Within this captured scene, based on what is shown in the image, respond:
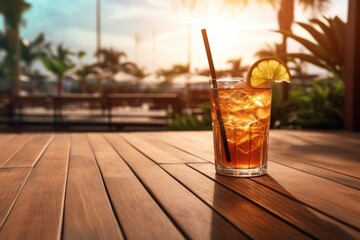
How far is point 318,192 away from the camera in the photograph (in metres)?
1.24

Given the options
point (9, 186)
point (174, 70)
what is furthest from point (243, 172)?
point (174, 70)

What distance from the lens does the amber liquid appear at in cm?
148

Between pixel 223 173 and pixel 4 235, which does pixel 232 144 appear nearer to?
pixel 223 173

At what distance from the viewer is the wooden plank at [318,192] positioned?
104 cm

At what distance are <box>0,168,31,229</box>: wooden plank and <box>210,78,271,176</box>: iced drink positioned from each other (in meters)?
0.65

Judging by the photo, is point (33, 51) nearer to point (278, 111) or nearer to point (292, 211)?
point (278, 111)

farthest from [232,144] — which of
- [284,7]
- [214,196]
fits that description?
[284,7]

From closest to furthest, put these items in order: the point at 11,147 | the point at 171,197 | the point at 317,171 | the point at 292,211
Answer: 1. the point at 292,211
2. the point at 171,197
3. the point at 317,171
4. the point at 11,147

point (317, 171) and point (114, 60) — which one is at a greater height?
point (114, 60)

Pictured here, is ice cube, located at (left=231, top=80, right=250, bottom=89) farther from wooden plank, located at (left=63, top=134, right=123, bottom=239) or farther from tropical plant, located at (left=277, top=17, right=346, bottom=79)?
tropical plant, located at (left=277, top=17, right=346, bottom=79)

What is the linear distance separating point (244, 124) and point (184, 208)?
0.52 m

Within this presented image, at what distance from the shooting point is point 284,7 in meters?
8.91

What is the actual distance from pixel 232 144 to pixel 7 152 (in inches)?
47.4

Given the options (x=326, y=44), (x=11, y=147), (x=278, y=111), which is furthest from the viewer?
(x=278, y=111)
